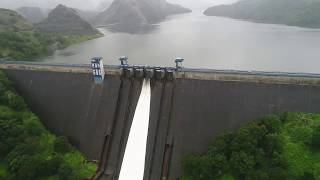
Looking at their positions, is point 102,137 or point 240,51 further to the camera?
point 240,51

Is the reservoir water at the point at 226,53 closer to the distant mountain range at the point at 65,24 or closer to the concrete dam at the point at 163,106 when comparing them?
the concrete dam at the point at 163,106

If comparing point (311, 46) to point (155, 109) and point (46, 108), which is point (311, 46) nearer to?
point (155, 109)

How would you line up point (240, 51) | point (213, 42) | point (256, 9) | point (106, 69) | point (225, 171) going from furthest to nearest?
point (256, 9)
point (213, 42)
point (240, 51)
point (106, 69)
point (225, 171)

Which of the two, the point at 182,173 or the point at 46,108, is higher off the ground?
the point at 46,108

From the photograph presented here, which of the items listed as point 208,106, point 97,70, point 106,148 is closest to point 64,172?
point 106,148

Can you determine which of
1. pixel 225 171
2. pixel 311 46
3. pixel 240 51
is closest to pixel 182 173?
pixel 225 171

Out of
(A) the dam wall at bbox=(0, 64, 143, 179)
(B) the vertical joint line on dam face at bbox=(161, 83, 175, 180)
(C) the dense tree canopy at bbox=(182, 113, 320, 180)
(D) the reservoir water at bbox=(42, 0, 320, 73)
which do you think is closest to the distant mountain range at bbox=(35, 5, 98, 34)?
(D) the reservoir water at bbox=(42, 0, 320, 73)

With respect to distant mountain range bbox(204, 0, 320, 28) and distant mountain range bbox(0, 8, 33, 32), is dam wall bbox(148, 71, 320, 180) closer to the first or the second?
distant mountain range bbox(0, 8, 33, 32)
